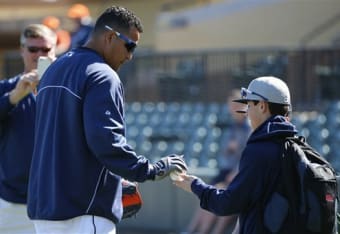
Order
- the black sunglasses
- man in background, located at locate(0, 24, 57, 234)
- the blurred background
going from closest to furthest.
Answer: man in background, located at locate(0, 24, 57, 234) < the black sunglasses < the blurred background

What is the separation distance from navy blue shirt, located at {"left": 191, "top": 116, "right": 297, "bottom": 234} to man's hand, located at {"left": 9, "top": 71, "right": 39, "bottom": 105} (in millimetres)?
1673

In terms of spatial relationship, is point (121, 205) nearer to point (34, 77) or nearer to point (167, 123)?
point (34, 77)

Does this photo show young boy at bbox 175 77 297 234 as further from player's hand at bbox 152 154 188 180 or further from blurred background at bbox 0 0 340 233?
blurred background at bbox 0 0 340 233

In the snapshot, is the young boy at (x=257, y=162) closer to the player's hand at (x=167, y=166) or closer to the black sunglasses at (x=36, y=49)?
the player's hand at (x=167, y=166)

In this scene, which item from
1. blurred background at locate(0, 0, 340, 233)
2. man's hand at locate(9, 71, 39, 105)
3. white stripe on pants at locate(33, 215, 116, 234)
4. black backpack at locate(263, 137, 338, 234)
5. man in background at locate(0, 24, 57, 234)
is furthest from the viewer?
blurred background at locate(0, 0, 340, 233)

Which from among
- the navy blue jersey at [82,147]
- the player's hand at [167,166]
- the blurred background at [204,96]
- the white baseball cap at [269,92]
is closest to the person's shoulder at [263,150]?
the white baseball cap at [269,92]

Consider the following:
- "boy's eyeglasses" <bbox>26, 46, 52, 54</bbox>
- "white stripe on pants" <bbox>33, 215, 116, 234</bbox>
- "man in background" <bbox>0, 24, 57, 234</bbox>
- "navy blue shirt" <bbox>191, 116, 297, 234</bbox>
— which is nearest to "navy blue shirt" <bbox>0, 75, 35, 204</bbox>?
"man in background" <bbox>0, 24, 57, 234</bbox>

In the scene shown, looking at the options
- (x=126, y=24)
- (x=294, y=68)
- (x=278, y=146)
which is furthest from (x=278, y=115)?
(x=294, y=68)

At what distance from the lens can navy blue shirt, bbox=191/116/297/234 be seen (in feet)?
14.4

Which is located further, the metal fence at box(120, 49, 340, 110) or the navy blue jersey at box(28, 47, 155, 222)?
the metal fence at box(120, 49, 340, 110)

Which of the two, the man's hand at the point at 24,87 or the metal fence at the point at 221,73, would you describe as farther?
the metal fence at the point at 221,73

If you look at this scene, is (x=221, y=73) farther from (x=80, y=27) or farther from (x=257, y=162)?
(x=257, y=162)

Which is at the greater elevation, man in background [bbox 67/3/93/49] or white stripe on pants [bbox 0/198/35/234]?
man in background [bbox 67/3/93/49]

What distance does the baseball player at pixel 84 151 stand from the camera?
4.41m
